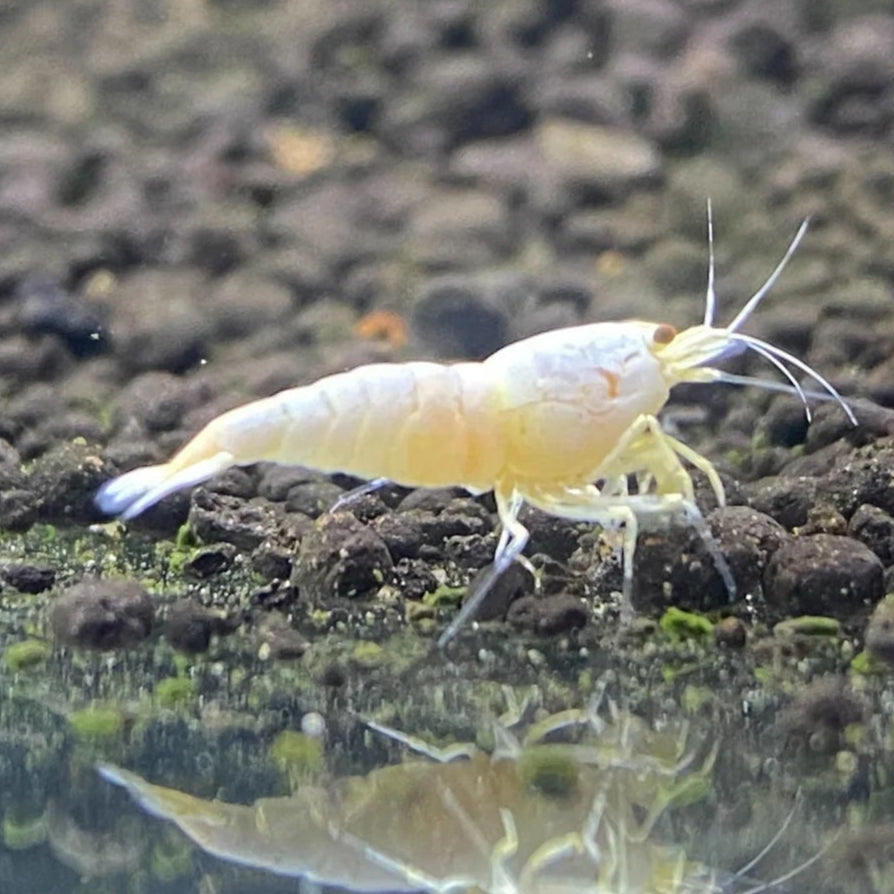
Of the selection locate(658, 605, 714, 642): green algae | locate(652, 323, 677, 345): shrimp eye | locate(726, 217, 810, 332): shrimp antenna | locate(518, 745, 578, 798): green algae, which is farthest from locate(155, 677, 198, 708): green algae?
locate(726, 217, 810, 332): shrimp antenna

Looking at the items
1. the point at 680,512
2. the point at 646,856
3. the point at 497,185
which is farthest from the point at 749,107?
the point at 646,856

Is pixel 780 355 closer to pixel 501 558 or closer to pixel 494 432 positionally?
pixel 494 432

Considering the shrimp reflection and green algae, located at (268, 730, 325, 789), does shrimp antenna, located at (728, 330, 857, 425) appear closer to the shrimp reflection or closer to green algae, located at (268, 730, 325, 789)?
the shrimp reflection

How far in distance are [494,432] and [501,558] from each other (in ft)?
0.98

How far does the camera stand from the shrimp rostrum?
8.93ft

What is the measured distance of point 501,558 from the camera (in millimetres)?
2750

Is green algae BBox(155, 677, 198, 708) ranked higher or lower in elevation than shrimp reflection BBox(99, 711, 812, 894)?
lower

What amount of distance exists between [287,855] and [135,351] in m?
2.96

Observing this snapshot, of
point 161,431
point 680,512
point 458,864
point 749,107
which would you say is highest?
point 749,107

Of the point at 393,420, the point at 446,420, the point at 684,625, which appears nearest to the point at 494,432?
the point at 446,420

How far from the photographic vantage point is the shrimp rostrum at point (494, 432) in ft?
8.93

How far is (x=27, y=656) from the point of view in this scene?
8.73 feet

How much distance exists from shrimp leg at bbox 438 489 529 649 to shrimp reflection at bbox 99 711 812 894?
555mm

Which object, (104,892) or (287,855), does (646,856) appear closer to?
(287,855)
